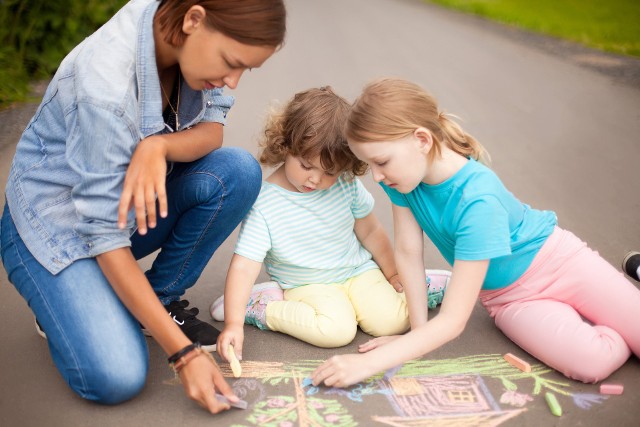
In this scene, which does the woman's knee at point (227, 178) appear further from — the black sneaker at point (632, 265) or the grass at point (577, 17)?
the grass at point (577, 17)

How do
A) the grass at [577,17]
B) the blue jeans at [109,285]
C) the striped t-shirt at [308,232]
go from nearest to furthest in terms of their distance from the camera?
the blue jeans at [109,285], the striped t-shirt at [308,232], the grass at [577,17]

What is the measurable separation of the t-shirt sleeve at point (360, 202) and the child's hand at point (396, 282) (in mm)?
278

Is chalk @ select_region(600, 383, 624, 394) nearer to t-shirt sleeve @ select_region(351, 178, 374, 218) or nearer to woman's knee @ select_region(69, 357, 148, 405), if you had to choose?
t-shirt sleeve @ select_region(351, 178, 374, 218)

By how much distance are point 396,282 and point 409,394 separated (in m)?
0.68

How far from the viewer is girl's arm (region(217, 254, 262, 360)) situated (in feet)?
8.20

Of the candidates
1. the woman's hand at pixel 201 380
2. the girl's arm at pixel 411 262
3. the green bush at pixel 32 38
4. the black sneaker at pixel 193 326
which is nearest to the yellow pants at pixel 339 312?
the girl's arm at pixel 411 262

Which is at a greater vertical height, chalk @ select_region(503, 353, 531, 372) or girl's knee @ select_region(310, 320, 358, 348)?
chalk @ select_region(503, 353, 531, 372)

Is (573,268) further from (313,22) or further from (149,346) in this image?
(313,22)

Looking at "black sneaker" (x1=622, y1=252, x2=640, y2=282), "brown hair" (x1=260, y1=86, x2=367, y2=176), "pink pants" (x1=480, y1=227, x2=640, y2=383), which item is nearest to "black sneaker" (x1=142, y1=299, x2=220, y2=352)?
"brown hair" (x1=260, y1=86, x2=367, y2=176)

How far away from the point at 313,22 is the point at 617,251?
6194mm

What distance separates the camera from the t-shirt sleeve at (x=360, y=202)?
297 cm

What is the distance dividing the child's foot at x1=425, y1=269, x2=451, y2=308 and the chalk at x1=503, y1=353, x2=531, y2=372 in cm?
44

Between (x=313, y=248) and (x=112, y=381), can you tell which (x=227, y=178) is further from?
(x=112, y=381)

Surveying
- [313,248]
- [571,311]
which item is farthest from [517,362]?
[313,248]
